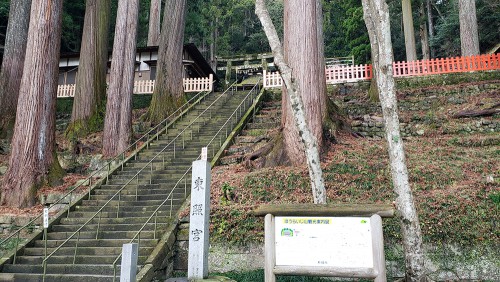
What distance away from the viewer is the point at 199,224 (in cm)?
494

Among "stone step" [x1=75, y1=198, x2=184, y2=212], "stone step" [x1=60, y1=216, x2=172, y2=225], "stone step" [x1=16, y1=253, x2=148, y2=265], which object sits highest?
"stone step" [x1=75, y1=198, x2=184, y2=212]

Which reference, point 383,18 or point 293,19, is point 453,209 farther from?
point 293,19

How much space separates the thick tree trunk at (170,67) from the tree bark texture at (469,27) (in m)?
12.0

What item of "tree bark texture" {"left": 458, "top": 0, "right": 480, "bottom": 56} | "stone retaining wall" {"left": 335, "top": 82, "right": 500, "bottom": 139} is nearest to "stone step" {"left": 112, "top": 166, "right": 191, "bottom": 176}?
"stone retaining wall" {"left": 335, "top": 82, "right": 500, "bottom": 139}

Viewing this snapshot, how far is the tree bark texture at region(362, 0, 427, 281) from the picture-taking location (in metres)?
4.53

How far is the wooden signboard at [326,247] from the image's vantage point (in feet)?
A: 12.2

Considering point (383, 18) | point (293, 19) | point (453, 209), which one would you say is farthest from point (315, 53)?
point (453, 209)

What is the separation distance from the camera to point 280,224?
13.1ft

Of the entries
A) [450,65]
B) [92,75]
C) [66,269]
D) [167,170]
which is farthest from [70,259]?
[450,65]

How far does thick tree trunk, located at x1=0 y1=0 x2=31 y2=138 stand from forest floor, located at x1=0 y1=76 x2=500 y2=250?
2935 mm

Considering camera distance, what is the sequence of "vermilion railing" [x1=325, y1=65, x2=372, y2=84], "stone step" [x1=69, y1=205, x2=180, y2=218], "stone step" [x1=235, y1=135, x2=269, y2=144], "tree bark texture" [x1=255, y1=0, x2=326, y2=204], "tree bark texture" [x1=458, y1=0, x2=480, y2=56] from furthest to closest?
"vermilion railing" [x1=325, y1=65, x2=372, y2=84], "tree bark texture" [x1=458, y1=0, x2=480, y2=56], "stone step" [x1=235, y1=135, x2=269, y2=144], "stone step" [x1=69, y1=205, x2=180, y2=218], "tree bark texture" [x1=255, y1=0, x2=326, y2=204]

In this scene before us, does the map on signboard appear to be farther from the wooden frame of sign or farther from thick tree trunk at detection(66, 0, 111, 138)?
thick tree trunk at detection(66, 0, 111, 138)

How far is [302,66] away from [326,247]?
241 inches

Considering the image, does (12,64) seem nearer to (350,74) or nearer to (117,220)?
(117,220)
